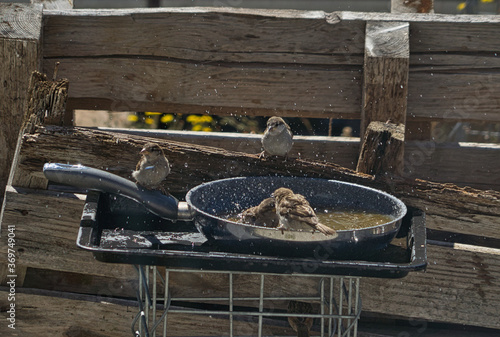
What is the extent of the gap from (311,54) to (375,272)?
208cm

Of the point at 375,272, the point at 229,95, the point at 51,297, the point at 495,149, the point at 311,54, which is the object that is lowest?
the point at 51,297

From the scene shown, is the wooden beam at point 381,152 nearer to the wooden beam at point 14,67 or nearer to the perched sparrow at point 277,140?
the perched sparrow at point 277,140

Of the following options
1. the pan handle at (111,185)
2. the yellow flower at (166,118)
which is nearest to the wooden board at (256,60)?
the pan handle at (111,185)

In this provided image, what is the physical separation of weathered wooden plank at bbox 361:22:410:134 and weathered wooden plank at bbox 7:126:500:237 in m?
0.58

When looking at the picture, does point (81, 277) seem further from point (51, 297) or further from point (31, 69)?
point (31, 69)

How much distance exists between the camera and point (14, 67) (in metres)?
3.75

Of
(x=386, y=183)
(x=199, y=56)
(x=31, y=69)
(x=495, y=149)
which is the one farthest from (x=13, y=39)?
(x=495, y=149)

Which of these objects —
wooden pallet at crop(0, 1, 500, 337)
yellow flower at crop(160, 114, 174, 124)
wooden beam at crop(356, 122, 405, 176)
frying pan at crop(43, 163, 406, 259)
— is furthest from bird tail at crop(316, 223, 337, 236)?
yellow flower at crop(160, 114, 174, 124)

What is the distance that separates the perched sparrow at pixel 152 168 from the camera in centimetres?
284

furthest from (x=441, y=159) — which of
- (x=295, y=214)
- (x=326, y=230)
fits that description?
(x=326, y=230)

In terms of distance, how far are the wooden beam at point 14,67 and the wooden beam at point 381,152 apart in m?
2.00

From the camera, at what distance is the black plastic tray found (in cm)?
213

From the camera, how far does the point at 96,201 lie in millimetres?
2625

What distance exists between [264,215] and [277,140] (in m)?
0.96
